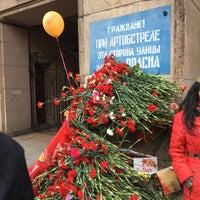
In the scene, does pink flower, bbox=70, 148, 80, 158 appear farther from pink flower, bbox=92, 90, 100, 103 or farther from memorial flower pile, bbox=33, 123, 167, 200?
pink flower, bbox=92, 90, 100, 103

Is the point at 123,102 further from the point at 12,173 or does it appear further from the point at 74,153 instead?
the point at 12,173

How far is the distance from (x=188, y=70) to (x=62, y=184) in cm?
211

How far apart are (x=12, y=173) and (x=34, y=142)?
544 cm

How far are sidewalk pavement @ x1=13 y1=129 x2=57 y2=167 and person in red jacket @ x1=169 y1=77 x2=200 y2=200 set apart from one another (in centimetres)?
319

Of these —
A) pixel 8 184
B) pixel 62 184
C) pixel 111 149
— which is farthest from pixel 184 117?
pixel 8 184

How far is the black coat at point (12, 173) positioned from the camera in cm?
80

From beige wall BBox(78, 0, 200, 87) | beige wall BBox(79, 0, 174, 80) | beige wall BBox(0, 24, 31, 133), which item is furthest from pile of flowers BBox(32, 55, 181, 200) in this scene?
beige wall BBox(0, 24, 31, 133)

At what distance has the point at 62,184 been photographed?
2184 mm

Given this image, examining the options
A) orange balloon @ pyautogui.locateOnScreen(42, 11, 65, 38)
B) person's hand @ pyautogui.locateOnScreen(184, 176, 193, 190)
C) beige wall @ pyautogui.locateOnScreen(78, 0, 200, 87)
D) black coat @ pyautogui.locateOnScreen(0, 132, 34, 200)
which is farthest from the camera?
orange balloon @ pyautogui.locateOnScreen(42, 11, 65, 38)

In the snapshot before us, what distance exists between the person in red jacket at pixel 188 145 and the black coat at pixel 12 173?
154cm

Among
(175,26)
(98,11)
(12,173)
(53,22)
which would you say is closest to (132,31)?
(175,26)

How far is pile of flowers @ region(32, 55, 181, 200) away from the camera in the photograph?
2213 mm

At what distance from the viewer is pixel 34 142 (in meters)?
6.07

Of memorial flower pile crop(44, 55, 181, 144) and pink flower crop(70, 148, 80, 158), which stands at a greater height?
memorial flower pile crop(44, 55, 181, 144)
